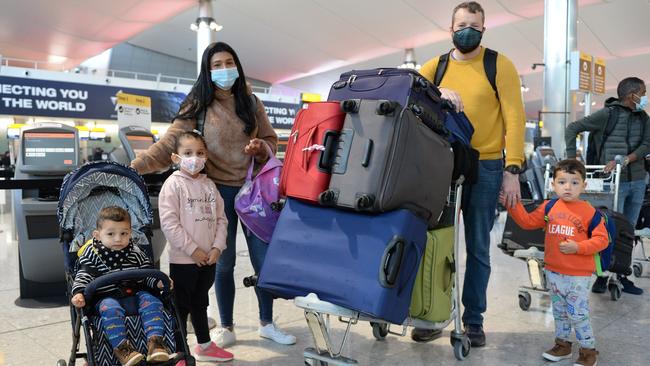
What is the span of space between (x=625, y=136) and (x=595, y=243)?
6.38 feet

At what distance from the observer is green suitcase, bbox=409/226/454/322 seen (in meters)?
2.18

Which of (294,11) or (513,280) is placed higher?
(294,11)

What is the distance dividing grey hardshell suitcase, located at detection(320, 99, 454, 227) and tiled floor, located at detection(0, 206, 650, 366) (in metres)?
0.81

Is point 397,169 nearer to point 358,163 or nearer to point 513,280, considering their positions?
point 358,163

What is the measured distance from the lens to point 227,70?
2701 mm

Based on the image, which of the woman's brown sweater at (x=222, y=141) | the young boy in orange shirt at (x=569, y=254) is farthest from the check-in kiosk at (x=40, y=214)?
the young boy in orange shirt at (x=569, y=254)

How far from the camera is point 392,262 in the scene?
1.80 meters

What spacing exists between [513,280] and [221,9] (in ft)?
57.3

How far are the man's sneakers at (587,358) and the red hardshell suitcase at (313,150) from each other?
1569 mm

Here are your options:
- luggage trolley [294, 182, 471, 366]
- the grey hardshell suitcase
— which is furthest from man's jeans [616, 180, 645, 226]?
the grey hardshell suitcase

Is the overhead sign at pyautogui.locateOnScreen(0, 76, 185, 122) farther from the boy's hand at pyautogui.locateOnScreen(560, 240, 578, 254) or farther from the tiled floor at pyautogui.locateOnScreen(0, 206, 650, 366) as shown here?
the boy's hand at pyautogui.locateOnScreen(560, 240, 578, 254)

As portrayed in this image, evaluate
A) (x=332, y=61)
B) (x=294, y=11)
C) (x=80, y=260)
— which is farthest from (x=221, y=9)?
(x=80, y=260)

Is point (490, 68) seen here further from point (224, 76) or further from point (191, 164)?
point (191, 164)

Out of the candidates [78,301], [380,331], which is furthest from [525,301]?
[78,301]
